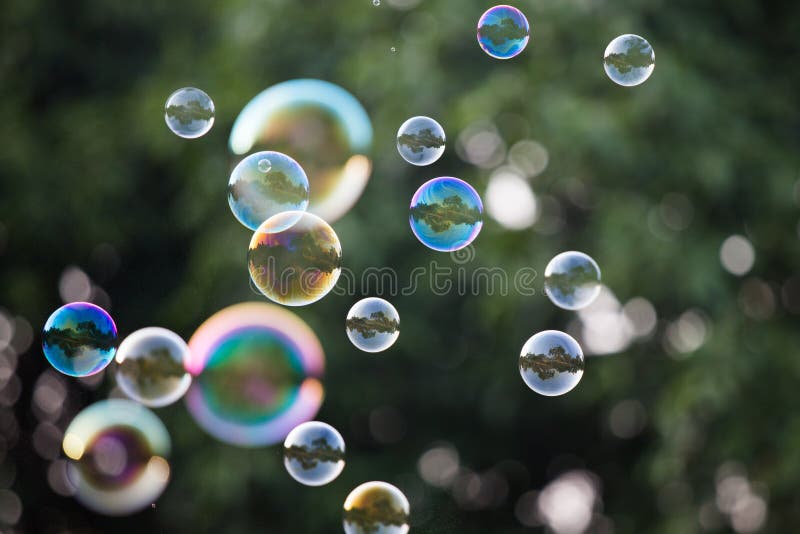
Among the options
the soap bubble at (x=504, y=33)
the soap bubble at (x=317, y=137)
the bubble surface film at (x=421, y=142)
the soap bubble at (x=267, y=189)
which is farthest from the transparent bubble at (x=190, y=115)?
the soap bubble at (x=504, y=33)

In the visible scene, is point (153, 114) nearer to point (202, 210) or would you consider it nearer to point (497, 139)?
point (202, 210)

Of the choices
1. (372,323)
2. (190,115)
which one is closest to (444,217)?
(372,323)

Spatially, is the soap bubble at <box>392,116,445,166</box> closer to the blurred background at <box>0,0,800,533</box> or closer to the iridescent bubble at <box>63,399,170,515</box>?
the blurred background at <box>0,0,800,533</box>

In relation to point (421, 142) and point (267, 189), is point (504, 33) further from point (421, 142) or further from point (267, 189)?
point (267, 189)

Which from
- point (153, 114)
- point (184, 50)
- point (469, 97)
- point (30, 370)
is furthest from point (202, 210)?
point (30, 370)

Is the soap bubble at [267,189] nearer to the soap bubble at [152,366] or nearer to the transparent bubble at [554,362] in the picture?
the soap bubble at [152,366]

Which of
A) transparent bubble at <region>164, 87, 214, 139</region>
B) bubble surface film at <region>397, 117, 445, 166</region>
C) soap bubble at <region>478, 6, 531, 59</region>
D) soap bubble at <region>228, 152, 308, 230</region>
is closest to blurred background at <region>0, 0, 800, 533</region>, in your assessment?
soap bubble at <region>478, 6, 531, 59</region>
